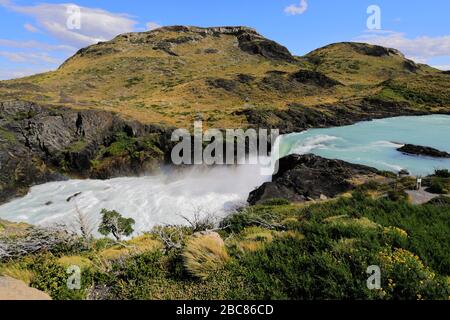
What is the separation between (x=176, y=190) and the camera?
35188 millimetres

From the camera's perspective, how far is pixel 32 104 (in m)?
47.2

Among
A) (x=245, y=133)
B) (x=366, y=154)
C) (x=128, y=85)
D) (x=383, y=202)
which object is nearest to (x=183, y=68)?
(x=128, y=85)

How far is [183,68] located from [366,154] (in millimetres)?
74814

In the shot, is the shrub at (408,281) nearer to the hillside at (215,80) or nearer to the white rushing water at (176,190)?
the white rushing water at (176,190)

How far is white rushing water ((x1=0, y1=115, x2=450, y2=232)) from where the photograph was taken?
3058 cm

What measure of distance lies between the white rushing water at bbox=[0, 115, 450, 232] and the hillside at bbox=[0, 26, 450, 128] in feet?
43.9

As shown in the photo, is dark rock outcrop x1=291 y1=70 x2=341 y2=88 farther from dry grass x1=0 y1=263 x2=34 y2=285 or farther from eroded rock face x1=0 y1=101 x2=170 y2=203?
dry grass x1=0 y1=263 x2=34 y2=285

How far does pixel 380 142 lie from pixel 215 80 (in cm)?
4722

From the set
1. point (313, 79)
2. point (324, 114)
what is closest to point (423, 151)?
point (324, 114)

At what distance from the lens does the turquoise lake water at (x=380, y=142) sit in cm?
3697

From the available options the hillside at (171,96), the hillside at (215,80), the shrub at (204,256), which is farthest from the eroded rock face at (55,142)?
the shrub at (204,256)

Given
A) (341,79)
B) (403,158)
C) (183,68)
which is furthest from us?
(341,79)

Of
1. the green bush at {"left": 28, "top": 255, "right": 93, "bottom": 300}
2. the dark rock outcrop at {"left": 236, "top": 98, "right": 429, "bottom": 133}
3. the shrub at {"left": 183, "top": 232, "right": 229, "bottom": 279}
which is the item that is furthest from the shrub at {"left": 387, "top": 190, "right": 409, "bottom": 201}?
the dark rock outcrop at {"left": 236, "top": 98, "right": 429, "bottom": 133}
